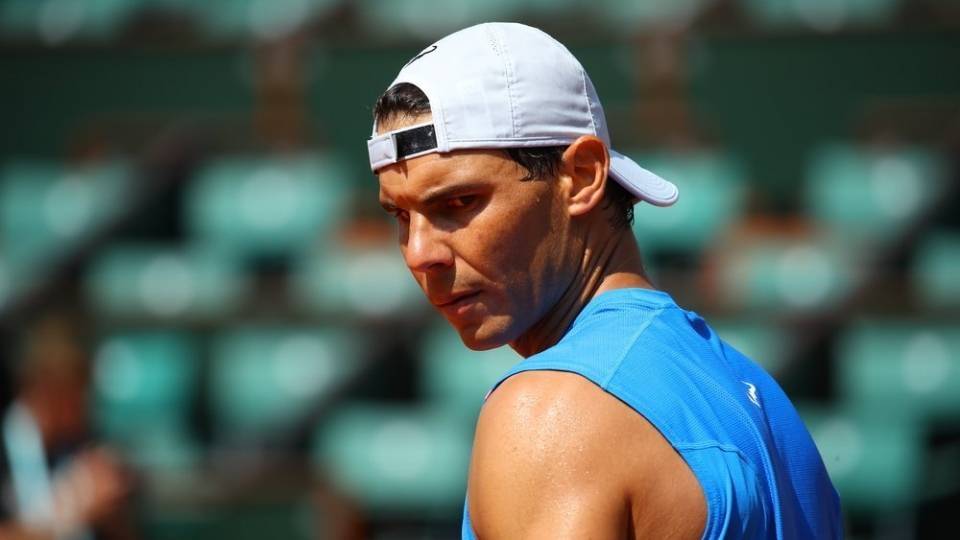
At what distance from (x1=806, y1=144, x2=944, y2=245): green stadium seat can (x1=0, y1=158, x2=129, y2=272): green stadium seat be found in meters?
4.47

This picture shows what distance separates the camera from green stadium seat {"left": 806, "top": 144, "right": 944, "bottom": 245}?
300 inches

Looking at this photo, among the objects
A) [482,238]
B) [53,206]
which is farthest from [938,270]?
[482,238]

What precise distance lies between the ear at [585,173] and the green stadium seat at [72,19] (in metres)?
8.22

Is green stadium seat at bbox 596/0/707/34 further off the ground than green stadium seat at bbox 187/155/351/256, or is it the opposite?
green stadium seat at bbox 596/0/707/34

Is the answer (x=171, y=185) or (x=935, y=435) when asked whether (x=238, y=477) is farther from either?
(x=935, y=435)

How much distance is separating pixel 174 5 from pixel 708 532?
28.0 feet

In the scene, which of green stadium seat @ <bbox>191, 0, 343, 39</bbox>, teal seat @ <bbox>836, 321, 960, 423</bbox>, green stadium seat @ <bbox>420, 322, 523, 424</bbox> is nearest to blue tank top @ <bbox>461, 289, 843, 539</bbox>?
teal seat @ <bbox>836, 321, 960, 423</bbox>

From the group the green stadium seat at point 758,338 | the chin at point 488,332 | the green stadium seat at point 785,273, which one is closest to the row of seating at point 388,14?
the green stadium seat at point 785,273

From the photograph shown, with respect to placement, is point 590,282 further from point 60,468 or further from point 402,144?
point 60,468

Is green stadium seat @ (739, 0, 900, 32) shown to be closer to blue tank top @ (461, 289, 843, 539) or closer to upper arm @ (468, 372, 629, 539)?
blue tank top @ (461, 289, 843, 539)

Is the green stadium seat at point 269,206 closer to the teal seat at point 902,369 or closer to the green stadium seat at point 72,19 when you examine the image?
the green stadium seat at point 72,19

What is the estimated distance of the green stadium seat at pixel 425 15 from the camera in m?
8.78

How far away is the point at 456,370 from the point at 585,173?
566 cm

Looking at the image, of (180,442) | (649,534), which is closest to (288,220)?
(180,442)
